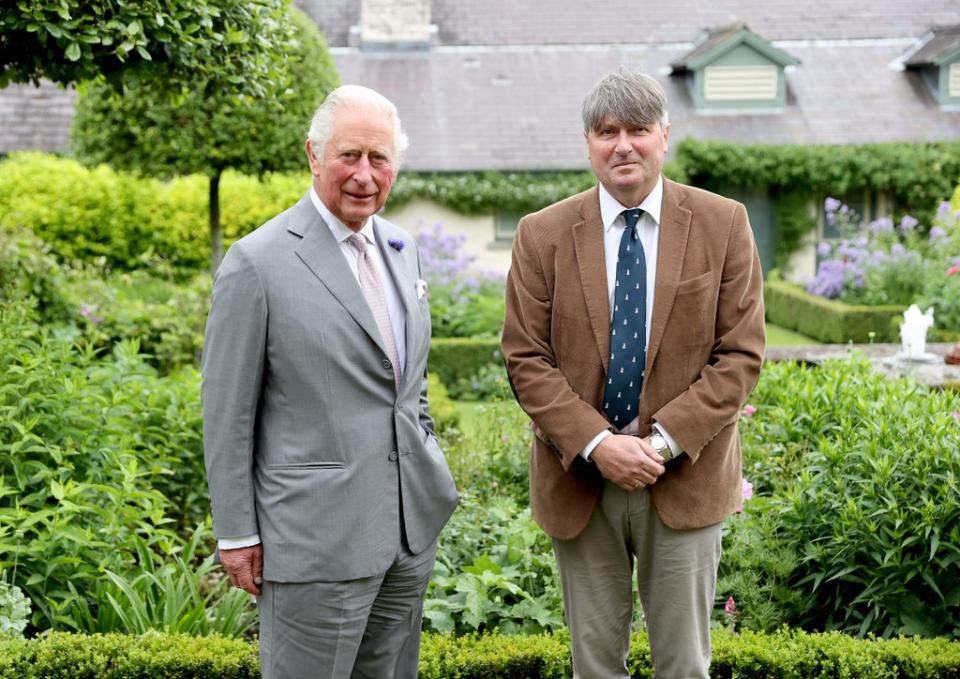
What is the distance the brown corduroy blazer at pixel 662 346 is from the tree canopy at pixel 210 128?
7285 millimetres

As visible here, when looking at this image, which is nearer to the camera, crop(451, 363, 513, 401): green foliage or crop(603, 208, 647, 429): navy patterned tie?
crop(603, 208, 647, 429): navy patterned tie

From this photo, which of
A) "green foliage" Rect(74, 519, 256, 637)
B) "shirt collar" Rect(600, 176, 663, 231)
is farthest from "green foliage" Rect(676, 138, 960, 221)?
"shirt collar" Rect(600, 176, 663, 231)

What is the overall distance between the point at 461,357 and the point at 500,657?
23.5 feet

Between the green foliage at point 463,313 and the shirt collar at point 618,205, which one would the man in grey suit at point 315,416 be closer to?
the shirt collar at point 618,205

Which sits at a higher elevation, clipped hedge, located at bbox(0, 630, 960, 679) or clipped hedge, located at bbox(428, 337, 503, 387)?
clipped hedge, located at bbox(0, 630, 960, 679)

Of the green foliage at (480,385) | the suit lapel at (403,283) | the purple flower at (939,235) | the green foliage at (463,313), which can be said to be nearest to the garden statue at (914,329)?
the green foliage at (480,385)

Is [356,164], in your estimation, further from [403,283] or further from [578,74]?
[578,74]

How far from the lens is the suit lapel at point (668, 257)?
287 centimetres

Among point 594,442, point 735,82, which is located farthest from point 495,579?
point 735,82

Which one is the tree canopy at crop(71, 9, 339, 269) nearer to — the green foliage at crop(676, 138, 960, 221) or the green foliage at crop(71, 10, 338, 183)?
the green foliage at crop(71, 10, 338, 183)

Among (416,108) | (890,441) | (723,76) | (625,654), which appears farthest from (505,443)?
(723,76)

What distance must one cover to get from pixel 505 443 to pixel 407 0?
17.0 metres

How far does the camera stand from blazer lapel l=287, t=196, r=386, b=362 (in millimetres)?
2627

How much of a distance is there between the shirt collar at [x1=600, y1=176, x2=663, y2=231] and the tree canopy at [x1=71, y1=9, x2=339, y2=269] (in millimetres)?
7272
